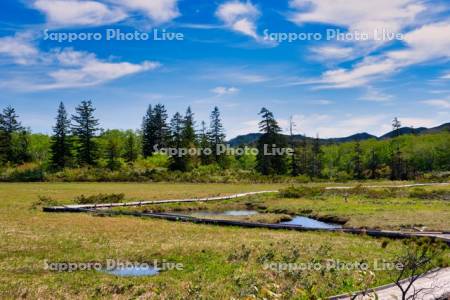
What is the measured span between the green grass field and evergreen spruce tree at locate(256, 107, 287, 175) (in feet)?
233

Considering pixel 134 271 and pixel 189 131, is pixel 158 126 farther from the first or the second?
pixel 134 271

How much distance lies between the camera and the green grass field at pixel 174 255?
1437 centimetres

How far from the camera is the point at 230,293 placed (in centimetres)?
1414

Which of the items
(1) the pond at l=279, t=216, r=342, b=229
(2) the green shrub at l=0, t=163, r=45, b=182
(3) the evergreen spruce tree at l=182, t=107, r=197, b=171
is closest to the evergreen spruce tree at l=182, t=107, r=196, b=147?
(3) the evergreen spruce tree at l=182, t=107, r=197, b=171

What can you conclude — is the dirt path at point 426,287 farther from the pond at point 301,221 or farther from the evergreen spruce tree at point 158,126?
the evergreen spruce tree at point 158,126

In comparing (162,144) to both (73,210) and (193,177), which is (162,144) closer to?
(193,177)

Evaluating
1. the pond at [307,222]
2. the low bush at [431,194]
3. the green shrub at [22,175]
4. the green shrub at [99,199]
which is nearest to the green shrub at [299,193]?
the low bush at [431,194]

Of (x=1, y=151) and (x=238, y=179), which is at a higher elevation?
(x=1, y=151)

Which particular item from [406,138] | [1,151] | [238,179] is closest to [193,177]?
[238,179]

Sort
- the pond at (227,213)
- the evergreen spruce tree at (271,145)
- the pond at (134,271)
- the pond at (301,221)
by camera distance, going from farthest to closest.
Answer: the evergreen spruce tree at (271,145) → the pond at (227,213) → the pond at (301,221) → the pond at (134,271)

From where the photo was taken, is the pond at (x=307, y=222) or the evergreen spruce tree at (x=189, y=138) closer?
the pond at (x=307, y=222)

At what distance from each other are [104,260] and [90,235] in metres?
6.46

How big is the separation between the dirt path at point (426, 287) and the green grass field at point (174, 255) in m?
0.71

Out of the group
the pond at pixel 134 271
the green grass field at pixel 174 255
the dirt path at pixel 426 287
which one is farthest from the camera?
the pond at pixel 134 271
